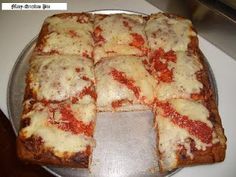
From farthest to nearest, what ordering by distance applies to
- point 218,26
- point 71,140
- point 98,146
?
point 218,26 → point 98,146 → point 71,140

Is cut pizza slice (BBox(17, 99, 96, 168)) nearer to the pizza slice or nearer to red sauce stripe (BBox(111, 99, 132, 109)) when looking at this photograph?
red sauce stripe (BBox(111, 99, 132, 109))

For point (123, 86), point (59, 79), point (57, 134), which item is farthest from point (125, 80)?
point (57, 134)

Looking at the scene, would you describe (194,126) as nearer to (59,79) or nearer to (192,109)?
(192,109)

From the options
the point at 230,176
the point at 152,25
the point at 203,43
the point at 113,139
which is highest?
the point at 152,25

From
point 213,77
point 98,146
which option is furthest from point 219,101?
point 98,146

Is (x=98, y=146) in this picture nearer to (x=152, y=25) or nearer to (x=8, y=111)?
(x=8, y=111)

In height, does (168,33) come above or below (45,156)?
above

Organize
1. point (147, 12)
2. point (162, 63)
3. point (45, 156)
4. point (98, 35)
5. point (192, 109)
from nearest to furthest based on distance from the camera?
1. point (45, 156)
2. point (192, 109)
3. point (162, 63)
4. point (98, 35)
5. point (147, 12)
